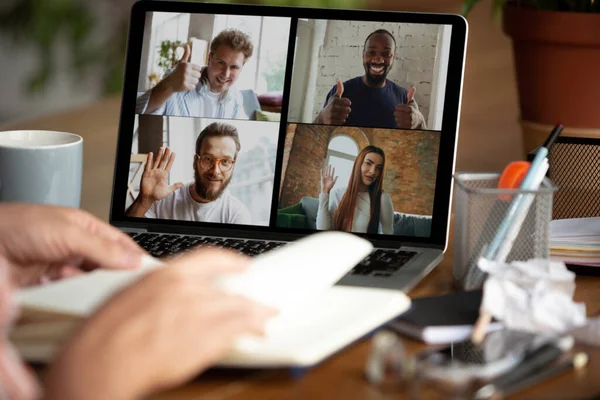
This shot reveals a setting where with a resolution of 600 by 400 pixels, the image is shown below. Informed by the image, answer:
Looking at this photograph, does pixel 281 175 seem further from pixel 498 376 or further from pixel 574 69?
pixel 574 69

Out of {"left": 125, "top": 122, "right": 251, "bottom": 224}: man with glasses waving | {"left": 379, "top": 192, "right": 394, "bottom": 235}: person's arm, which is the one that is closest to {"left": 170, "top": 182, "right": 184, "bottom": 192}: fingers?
{"left": 125, "top": 122, "right": 251, "bottom": 224}: man with glasses waving

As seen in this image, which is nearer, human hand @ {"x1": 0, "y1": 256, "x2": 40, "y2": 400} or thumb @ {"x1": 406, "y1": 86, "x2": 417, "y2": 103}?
human hand @ {"x1": 0, "y1": 256, "x2": 40, "y2": 400}

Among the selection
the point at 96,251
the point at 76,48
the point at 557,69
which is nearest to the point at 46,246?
the point at 96,251

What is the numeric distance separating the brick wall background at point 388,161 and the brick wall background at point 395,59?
3 centimetres

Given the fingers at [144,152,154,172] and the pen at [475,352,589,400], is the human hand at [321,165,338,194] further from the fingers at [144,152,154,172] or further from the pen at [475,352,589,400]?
the pen at [475,352,589,400]

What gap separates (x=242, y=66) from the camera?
977 millimetres

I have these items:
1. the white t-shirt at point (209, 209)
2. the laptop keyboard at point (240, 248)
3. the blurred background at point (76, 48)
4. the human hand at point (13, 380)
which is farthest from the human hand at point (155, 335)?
the blurred background at point (76, 48)

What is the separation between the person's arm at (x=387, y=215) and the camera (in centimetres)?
91

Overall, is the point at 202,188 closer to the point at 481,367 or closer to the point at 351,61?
the point at 351,61

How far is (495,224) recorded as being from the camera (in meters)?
0.78

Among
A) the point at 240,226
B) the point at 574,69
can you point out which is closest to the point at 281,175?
the point at 240,226

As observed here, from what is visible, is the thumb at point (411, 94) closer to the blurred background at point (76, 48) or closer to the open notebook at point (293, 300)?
the open notebook at point (293, 300)

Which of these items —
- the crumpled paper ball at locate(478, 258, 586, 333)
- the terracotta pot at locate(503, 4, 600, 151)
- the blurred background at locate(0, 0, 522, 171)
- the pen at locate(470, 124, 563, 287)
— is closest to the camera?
the crumpled paper ball at locate(478, 258, 586, 333)

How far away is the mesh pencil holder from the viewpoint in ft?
2.54
